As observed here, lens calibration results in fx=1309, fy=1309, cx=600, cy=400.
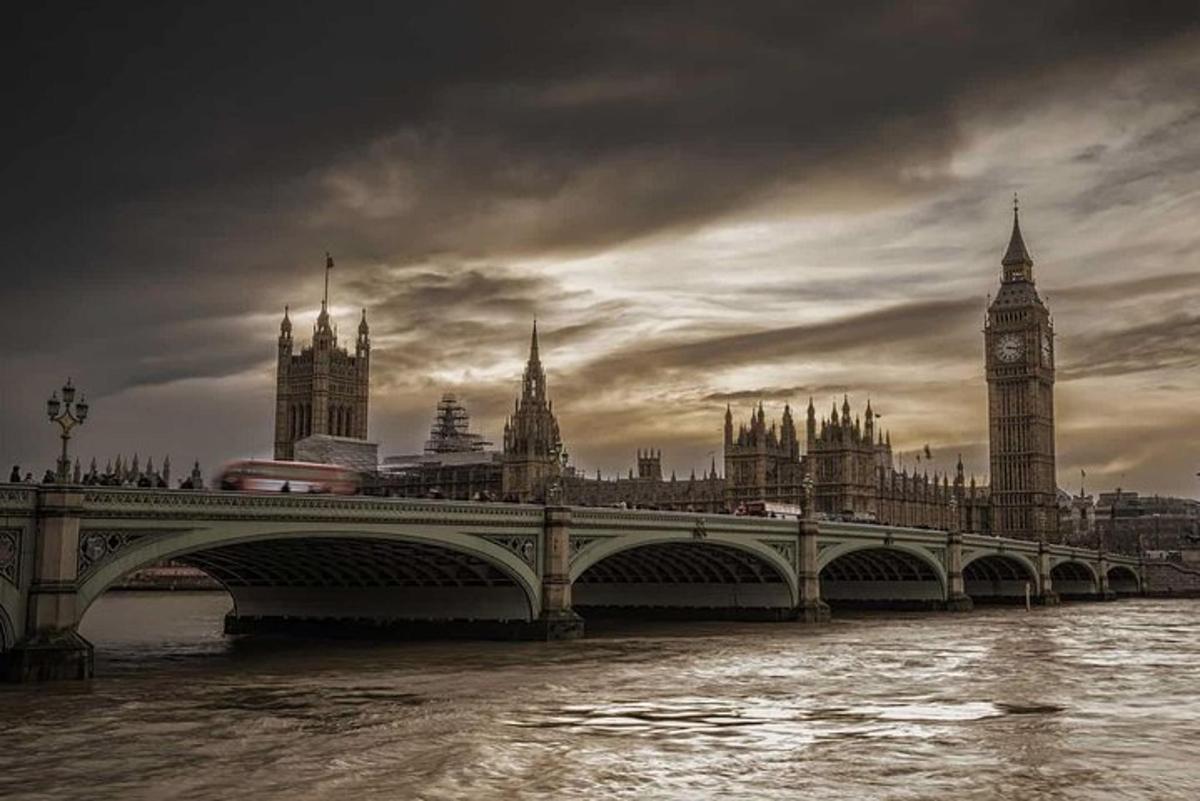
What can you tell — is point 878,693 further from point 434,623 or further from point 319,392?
point 319,392

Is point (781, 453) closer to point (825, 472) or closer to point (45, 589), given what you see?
point (825, 472)

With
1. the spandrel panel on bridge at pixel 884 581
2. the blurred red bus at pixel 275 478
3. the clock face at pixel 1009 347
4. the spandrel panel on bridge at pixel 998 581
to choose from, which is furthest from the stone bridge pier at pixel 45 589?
the clock face at pixel 1009 347

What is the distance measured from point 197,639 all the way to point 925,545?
153 feet

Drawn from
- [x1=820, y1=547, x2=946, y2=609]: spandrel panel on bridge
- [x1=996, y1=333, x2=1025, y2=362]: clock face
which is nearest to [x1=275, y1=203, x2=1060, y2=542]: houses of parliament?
[x1=996, y1=333, x2=1025, y2=362]: clock face

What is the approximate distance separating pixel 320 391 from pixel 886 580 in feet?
348

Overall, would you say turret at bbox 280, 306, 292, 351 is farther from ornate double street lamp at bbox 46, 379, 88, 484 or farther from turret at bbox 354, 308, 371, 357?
ornate double street lamp at bbox 46, 379, 88, 484

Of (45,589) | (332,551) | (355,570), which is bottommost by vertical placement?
(45,589)

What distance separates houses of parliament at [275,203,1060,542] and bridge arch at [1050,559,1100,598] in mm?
8609

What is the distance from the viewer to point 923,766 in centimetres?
2259

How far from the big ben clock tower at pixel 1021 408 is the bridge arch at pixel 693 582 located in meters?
92.9

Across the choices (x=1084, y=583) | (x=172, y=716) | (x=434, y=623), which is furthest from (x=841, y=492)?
(x=172, y=716)

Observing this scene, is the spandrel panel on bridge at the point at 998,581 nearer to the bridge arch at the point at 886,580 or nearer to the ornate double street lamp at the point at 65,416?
the bridge arch at the point at 886,580

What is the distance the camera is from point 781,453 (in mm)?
144375

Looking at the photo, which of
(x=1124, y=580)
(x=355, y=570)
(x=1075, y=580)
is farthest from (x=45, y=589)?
(x=1124, y=580)
